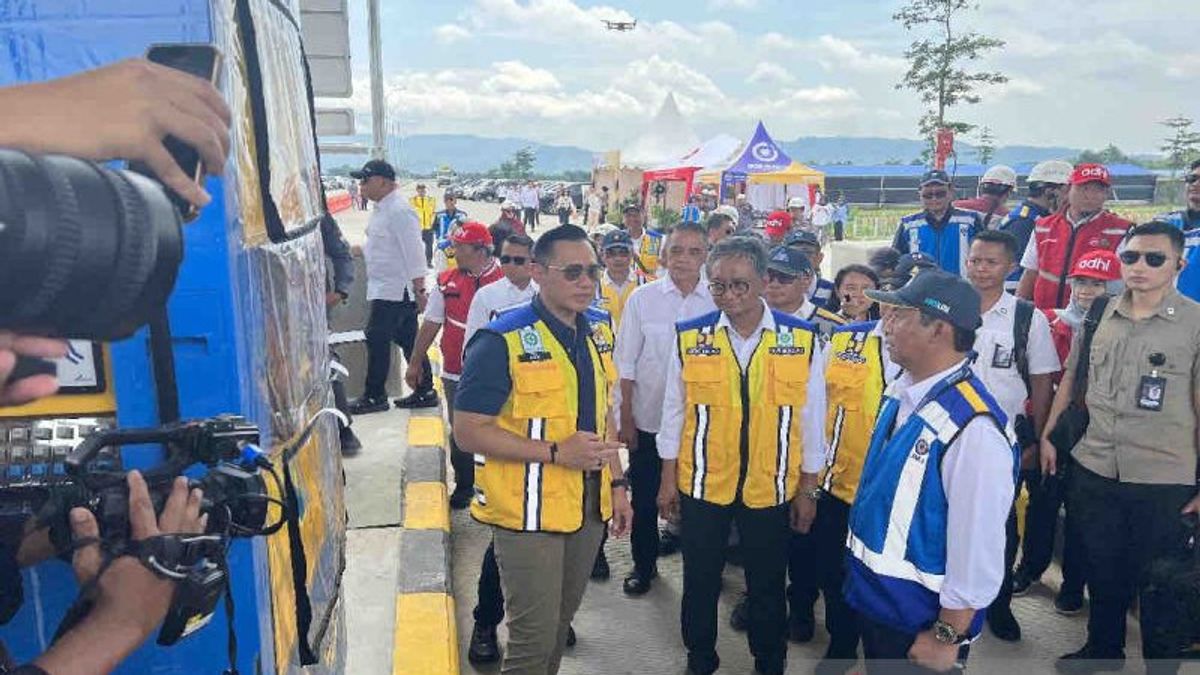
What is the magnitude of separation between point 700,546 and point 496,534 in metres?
0.96

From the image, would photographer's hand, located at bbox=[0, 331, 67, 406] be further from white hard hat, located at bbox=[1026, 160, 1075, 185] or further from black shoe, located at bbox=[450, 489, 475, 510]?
white hard hat, located at bbox=[1026, 160, 1075, 185]

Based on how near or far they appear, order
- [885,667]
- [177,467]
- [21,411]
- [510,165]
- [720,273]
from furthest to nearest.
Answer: [510,165] → [720,273] → [885,667] → [21,411] → [177,467]

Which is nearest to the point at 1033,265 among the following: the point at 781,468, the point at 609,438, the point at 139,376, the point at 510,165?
the point at 781,468

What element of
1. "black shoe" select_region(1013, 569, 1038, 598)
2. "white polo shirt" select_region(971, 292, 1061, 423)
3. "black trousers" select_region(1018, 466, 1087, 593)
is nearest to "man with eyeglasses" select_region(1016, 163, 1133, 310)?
"white polo shirt" select_region(971, 292, 1061, 423)

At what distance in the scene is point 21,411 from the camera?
5.01 feet

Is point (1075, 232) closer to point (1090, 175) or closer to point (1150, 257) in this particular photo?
point (1090, 175)

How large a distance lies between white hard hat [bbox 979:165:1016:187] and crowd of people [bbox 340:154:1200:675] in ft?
4.62

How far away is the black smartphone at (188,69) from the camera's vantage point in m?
1.32

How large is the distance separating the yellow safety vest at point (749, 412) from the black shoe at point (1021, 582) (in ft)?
6.18

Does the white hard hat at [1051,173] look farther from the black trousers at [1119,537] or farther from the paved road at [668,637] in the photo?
the black trousers at [1119,537]

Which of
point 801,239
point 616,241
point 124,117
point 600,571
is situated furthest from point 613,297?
point 124,117

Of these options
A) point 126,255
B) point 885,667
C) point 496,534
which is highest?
point 126,255

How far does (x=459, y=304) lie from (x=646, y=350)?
1.59 meters

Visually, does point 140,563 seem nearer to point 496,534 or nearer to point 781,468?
point 496,534
